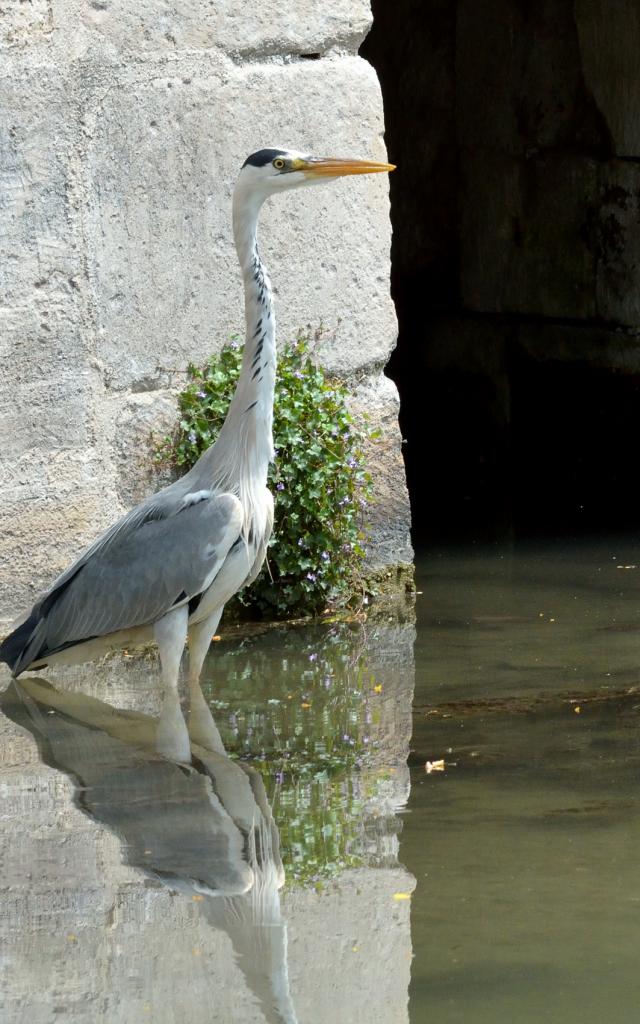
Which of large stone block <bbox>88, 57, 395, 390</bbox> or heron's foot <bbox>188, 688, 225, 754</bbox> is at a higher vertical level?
large stone block <bbox>88, 57, 395, 390</bbox>

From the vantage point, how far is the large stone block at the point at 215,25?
6.23 metres

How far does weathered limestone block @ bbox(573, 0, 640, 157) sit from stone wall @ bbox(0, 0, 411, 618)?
3276 mm

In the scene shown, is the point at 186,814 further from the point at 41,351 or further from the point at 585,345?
the point at 585,345

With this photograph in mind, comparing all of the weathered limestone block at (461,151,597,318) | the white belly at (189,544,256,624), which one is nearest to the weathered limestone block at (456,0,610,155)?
the weathered limestone block at (461,151,597,318)

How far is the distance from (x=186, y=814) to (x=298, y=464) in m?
2.36

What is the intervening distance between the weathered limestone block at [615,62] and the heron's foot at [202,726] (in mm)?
5403

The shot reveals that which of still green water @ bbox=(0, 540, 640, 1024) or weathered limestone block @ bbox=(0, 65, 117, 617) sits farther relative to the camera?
weathered limestone block @ bbox=(0, 65, 117, 617)

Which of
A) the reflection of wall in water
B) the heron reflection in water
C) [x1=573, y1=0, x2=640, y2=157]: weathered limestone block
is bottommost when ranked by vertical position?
the heron reflection in water

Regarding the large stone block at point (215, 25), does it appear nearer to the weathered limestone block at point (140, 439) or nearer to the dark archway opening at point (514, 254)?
the weathered limestone block at point (140, 439)

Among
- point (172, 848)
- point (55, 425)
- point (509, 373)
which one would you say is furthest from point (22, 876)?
point (509, 373)

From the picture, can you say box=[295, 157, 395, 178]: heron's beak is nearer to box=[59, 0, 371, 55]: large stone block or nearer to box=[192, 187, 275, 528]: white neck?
box=[192, 187, 275, 528]: white neck

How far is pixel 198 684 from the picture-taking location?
5.91 m

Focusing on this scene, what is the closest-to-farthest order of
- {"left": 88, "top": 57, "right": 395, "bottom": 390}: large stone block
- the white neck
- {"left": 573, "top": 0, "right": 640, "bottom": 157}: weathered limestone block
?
Answer: the white neck, {"left": 88, "top": 57, "right": 395, "bottom": 390}: large stone block, {"left": 573, "top": 0, "right": 640, "bottom": 157}: weathered limestone block

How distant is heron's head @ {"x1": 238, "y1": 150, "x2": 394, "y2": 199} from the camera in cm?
576
